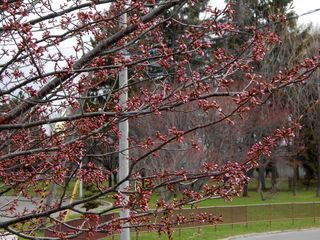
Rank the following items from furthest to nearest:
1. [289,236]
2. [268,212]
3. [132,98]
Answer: [268,212], [289,236], [132,98]

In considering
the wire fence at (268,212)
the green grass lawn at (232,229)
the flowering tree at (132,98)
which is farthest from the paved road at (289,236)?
the flowering tree at (132,98)

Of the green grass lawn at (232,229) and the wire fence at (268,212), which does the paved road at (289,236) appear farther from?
the wire fence at (268,212)

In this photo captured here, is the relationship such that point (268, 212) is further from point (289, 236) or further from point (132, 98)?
point (132, 98)

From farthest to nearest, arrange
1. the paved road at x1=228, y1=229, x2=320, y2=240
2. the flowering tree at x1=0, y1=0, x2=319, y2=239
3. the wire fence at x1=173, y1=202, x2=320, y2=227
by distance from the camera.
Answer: the wire fence at x1=173, y1=202, x2=320, y2=227, the paved road at x1=228, y1=229, x2=320, y2=240, the flowering tree at x1=0, y1=0, x2=319, y2=239

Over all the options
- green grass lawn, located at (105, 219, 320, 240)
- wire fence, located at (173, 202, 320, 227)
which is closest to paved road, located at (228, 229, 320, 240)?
green grass lawn, located at (105, 219, 320, 240)

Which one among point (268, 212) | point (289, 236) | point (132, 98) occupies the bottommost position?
point (289, 236)

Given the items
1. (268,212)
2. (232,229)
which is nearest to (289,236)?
(232,229)

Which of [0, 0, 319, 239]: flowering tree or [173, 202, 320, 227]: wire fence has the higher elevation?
[0, 0, 319, 239]: flowering tree

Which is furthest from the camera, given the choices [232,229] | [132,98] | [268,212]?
[268,212]

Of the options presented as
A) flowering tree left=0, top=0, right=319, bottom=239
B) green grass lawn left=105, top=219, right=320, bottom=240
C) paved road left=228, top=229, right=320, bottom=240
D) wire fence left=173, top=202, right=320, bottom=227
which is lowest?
paved road left=228, top=229, right=320, bottom=240

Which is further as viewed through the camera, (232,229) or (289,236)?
(232,229)

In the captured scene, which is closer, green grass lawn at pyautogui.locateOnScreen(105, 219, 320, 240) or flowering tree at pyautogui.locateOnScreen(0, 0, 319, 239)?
flowering tree at pyautogui.locateOnScreen(0, 0, 319, 239)

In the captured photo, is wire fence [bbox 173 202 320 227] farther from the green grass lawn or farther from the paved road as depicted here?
the paved road

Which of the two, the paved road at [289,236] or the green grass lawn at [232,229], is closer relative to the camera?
the green grass lawn at [232,229]
